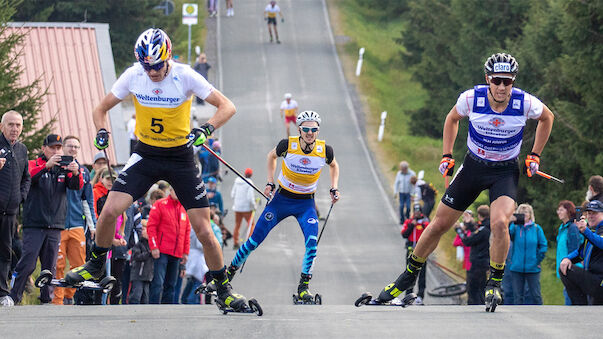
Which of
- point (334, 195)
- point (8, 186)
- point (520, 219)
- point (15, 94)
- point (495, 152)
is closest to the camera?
point (495, 152)

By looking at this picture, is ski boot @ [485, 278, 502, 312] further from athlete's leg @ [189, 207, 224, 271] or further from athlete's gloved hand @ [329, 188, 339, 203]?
athlete's gloved hand @ [329, 188, 339, 203]

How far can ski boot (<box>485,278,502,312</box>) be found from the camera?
393 inches

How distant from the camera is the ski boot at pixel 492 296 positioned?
998 cm

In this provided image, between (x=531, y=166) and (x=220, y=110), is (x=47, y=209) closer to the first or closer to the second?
(x=220, y=110)

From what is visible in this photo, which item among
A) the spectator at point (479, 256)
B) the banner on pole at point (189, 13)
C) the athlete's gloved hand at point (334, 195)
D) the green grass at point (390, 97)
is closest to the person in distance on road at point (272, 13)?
the green grass at point (390, 97)

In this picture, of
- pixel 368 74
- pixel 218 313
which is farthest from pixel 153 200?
pixel 368 74

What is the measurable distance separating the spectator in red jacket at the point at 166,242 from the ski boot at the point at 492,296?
5911 millimetres

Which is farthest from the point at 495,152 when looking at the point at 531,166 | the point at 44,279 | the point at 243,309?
the point at 44,279

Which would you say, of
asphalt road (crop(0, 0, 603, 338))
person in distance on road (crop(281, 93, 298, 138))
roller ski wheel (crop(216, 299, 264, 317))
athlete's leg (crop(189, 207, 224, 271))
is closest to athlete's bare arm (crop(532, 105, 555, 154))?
asphalt road (crop(0, 0, 603, 338))

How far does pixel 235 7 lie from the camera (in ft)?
189

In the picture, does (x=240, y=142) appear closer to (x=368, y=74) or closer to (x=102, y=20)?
(x=102, y=20)

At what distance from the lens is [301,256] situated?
24.4 meters

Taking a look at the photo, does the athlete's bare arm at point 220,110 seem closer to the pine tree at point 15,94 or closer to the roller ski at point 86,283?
the roller ski at point 86,283

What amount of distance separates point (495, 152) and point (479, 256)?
6979 millimetres
